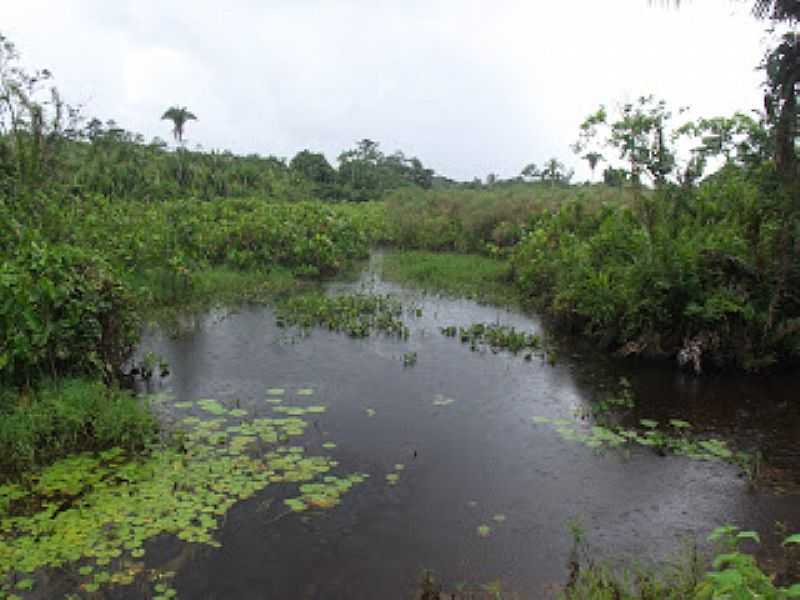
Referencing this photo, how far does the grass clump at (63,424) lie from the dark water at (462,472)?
1.38 m

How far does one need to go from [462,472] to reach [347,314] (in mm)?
5648

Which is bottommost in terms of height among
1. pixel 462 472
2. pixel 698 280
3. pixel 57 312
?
pixel 462 472

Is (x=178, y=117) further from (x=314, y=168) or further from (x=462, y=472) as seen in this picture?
(x=462, y=472)

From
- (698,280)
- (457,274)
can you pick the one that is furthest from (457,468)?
(457,274)

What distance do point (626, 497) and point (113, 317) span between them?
17.5 ft

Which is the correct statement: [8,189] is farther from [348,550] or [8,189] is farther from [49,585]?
[348,550]

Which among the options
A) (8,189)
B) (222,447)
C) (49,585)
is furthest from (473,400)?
(8,189)

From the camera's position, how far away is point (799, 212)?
750 cm

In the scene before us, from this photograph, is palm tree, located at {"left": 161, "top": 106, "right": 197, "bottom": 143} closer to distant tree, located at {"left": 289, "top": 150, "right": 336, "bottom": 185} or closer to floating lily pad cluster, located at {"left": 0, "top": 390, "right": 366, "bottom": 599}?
distant tree, located at {"left": 289, "top": 150, "right": 336, "bottom": 185}

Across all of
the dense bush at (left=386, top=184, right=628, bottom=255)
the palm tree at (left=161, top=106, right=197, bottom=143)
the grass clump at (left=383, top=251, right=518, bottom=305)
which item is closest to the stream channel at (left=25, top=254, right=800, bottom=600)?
the grass clump at (left=383, top=251, right=518, bottom=305)

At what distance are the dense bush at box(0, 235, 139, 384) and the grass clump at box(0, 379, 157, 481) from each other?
31 centimetres

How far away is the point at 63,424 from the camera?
560 centimetres

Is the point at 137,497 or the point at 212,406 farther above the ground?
the point at 212,406

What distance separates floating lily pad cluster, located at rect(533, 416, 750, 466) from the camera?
6.07m
